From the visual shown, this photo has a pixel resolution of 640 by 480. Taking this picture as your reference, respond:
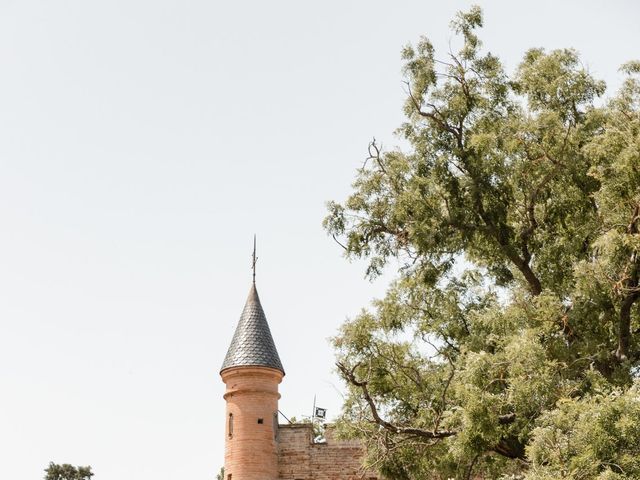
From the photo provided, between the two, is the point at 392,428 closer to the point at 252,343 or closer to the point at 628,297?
the point at 628,297

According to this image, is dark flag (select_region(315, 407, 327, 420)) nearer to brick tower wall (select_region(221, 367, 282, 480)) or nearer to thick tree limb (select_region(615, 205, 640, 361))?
brick tower wall (select_region(221, 367, 282, 480))

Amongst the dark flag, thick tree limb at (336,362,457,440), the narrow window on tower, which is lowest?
thick tree limb at (336,362,457,440)

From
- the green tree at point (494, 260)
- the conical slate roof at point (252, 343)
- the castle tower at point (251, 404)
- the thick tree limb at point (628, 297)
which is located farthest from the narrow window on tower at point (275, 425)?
the thick tree limb at point (628, 297)

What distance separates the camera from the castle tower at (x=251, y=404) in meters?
26.4

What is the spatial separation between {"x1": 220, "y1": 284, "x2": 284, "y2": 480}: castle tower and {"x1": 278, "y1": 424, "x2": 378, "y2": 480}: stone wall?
1.04ft

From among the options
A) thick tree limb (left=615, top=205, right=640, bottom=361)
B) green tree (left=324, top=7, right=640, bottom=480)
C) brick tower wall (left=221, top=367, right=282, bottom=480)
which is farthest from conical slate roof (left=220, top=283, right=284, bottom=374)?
thick tree limb (left=615, top=205, right=640, bottom=361)

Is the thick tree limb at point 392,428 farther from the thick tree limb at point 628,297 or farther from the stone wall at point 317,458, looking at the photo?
the stone wall at point 317,458

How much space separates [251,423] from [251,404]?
55cm

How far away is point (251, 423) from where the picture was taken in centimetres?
2670

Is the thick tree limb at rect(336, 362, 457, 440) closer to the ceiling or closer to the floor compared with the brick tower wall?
closer to the floor

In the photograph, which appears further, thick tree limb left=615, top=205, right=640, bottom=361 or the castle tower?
the castle tower

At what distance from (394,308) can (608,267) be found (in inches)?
205

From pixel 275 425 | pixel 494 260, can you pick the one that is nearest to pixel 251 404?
pixel 275 425

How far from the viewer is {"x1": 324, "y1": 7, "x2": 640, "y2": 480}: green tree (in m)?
15.3
